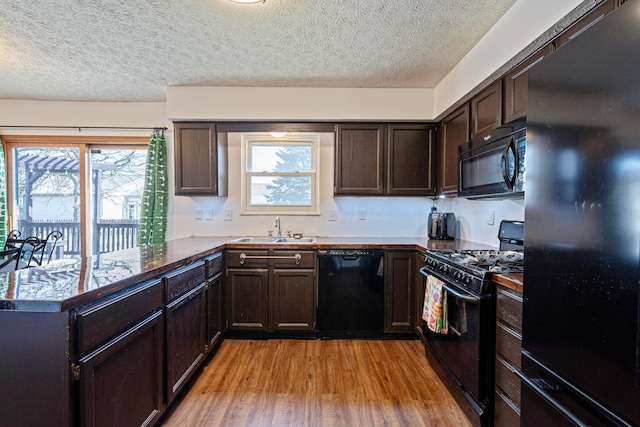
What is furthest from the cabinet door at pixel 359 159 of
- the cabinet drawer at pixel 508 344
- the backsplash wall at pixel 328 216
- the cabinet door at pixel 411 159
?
the cabinet drawer at pixel 508 344

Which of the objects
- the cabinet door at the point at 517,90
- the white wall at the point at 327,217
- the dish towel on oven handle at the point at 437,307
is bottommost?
the dish towel on oven handle at the point at 437,307

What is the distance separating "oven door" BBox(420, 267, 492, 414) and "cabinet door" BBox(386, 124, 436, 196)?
127cm

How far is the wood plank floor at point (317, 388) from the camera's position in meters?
1.70

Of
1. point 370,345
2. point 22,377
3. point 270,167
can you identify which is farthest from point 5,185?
point 370,345

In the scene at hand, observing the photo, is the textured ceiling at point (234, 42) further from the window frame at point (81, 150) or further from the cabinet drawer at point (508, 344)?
the cabinet drawer at point (508, 344)

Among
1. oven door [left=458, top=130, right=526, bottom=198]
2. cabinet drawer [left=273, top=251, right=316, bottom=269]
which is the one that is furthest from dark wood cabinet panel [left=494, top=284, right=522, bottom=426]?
cabinet drawer [left=273, top=251, right=316, bottom=269]

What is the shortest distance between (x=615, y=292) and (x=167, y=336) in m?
1.88

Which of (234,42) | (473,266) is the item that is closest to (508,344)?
(473,266)

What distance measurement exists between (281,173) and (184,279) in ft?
5.73

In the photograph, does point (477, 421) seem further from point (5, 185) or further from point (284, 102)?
point (5, 185)

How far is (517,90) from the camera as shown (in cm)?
170

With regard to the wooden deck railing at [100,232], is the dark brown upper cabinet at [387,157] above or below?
above

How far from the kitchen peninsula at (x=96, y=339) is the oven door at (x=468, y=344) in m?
1.65

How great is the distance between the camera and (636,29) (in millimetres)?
704
